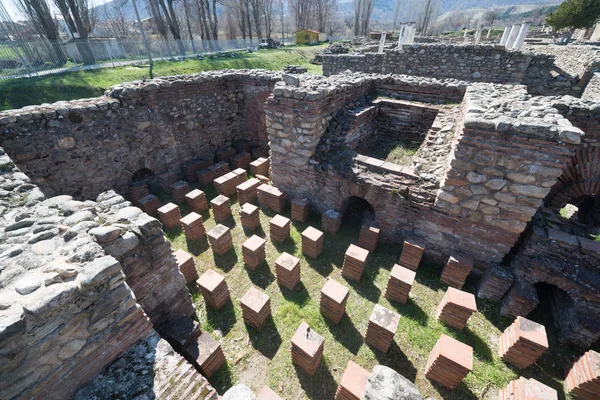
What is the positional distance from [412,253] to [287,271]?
7.74 ft

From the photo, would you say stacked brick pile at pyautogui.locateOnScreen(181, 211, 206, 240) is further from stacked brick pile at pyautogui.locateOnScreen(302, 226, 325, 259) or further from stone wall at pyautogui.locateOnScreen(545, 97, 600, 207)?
stone wall at pyautogui.locateOnScreen(545, 97, 600, 207)

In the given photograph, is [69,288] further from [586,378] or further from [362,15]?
[362,15]

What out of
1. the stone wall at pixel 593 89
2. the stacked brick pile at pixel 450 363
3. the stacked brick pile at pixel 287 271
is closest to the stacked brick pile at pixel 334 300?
the stacked brick pile at pixel 287 271

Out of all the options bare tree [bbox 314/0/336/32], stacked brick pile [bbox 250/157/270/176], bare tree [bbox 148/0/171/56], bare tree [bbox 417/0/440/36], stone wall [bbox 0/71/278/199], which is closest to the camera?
stone wall [bbox 0/71/278/199]

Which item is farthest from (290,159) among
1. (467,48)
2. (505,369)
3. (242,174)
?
(467,48)

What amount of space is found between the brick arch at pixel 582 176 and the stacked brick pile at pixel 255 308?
6.29 m

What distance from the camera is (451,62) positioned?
1037cm

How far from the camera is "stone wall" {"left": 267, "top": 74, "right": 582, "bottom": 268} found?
12.0 feet

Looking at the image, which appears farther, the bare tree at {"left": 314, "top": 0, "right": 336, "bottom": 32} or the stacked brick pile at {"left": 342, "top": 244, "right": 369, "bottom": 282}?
the bare tree at {"left": 314, "top": 0, "right": 336, "bottom": 32}

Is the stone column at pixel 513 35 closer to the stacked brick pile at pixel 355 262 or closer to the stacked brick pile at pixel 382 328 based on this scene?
the stacked brick pile at pixel 355 262

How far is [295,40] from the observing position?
4666 cm

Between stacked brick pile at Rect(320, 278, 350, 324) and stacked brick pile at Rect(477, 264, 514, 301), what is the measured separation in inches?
95.6

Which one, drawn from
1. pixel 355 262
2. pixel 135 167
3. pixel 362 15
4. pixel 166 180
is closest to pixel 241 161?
pixel 166 180

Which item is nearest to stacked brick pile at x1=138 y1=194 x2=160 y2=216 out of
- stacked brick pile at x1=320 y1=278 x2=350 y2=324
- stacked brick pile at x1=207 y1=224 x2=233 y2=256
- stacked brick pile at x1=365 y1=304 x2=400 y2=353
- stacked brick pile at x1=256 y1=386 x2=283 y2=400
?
stacked brick pile at x1=207 y1=224 x2=233 y2=256
